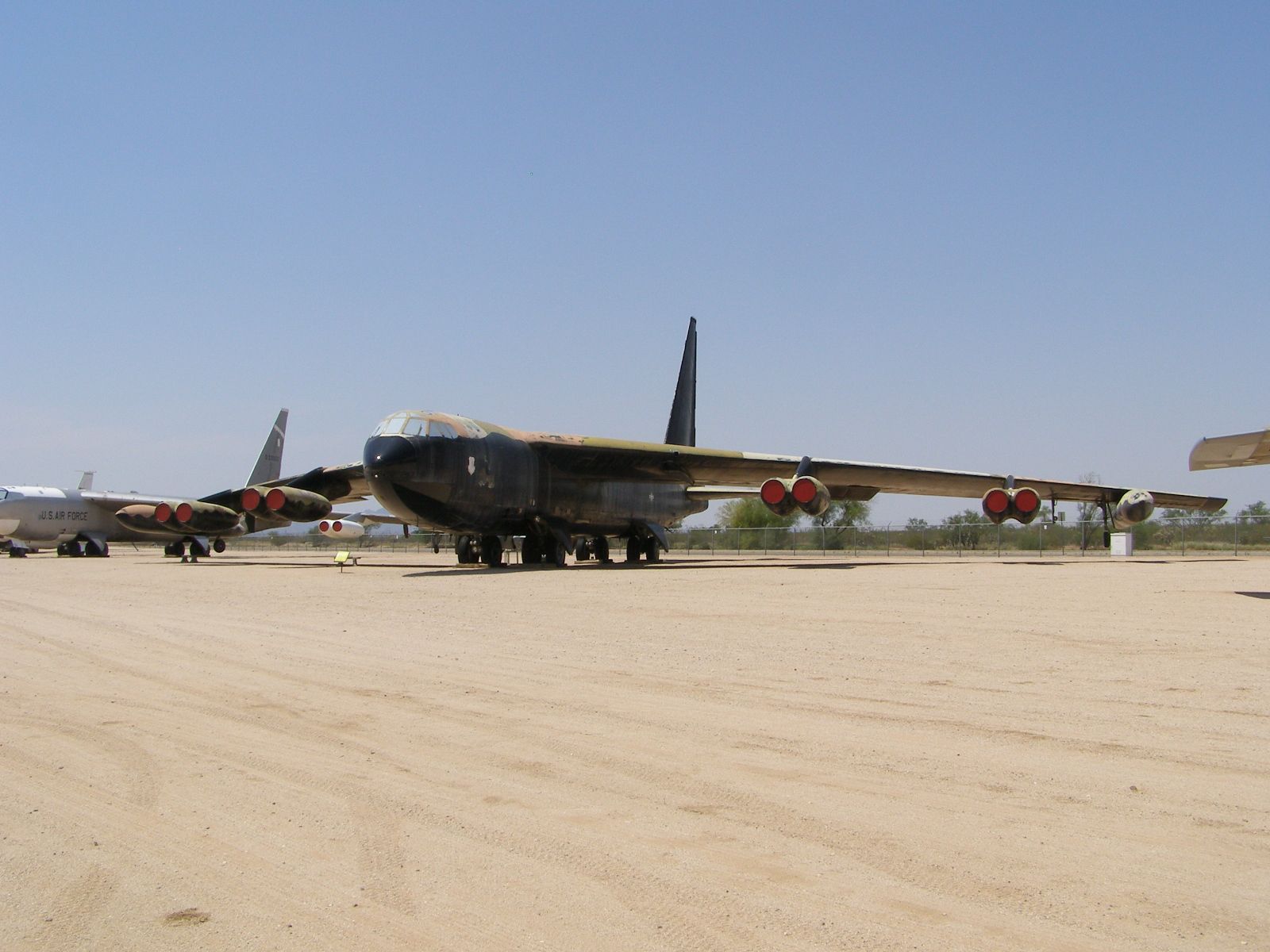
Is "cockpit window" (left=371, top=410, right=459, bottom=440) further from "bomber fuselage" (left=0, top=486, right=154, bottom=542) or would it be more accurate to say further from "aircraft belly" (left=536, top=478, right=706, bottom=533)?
"bomber fuselage" (left=0, top=486, right=154, bottom=542)

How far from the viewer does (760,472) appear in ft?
98.5

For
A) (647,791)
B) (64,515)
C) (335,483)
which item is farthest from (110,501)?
(647,791)

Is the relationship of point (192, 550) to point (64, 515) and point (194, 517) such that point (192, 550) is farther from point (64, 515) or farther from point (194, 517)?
point (64, 515)

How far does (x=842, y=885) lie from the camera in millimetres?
3904

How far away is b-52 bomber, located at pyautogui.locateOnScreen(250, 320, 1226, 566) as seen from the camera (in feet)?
74.4

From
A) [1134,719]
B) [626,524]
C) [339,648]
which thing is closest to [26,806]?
[339,648]

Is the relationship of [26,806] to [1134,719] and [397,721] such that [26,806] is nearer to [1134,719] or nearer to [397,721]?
[397,721]

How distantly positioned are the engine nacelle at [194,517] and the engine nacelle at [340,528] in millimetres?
26073

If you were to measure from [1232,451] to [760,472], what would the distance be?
14841 millimetres

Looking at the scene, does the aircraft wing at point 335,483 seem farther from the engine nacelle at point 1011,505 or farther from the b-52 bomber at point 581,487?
the engine nacelle at point 1011,505

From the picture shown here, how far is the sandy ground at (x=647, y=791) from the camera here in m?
3.67

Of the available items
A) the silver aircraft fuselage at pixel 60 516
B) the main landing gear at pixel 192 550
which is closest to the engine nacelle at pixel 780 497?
the main landing gear at pixel 192 550

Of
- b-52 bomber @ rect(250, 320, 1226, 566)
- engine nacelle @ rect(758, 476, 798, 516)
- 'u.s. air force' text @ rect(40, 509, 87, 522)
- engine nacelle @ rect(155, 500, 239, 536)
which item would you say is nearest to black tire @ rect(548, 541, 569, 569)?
b-52 bomber @ rect(250, 320, 1226, 566)

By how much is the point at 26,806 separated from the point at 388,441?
17.3 meters
